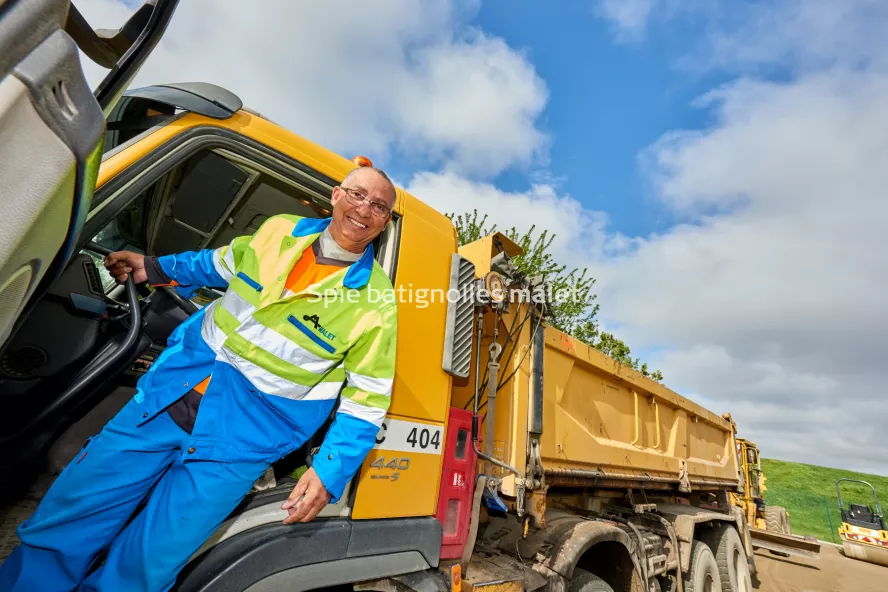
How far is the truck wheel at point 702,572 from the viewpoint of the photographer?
4020 millimetres

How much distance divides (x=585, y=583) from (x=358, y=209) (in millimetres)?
2471

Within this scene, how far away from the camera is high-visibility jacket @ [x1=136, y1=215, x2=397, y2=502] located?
1.39m

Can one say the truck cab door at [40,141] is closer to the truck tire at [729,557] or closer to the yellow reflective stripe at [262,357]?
the yellow reflective stripe at [262,357]

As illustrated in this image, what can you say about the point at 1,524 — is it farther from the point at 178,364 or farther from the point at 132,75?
the point at 132,75

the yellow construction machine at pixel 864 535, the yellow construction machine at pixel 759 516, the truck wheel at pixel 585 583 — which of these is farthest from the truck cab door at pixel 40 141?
the yellow construction machine at pixel 864 535

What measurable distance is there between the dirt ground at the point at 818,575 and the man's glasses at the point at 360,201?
924 cm

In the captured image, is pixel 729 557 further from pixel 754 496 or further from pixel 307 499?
pixel 754 496

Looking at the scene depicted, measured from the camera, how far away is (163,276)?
5.66ft

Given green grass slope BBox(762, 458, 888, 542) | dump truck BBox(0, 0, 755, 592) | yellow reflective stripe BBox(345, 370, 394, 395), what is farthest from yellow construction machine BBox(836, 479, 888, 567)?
yellow reflective stripe BBox(345, 370, 394, 395)

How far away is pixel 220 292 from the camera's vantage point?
2.70 metres

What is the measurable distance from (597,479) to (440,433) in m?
Answer: 1.97

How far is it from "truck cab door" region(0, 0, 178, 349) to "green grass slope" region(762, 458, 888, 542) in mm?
21929

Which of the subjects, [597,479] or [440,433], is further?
[597,479]

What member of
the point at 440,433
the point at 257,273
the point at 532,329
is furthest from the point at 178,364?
the point at 532,329
